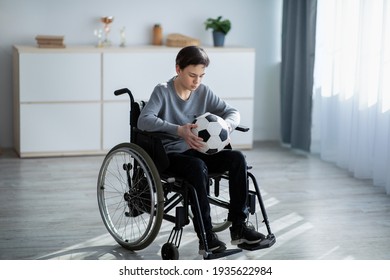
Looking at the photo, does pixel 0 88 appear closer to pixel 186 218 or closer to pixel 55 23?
pixel 55 23

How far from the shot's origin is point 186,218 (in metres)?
3.56

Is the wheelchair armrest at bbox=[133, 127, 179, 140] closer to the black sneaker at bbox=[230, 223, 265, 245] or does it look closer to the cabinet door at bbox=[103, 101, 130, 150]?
the black sneaker at bbox=[230, 223, 265, 245]

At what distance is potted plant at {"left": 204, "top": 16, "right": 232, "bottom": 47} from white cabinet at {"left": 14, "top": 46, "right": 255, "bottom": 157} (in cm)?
10

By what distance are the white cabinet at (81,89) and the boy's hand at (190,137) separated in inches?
92.4

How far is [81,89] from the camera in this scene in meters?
5.83

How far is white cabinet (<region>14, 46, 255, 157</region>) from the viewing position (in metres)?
5.72

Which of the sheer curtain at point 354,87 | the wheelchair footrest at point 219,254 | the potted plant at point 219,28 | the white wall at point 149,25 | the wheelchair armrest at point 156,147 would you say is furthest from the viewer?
the potted plant at point 219,28

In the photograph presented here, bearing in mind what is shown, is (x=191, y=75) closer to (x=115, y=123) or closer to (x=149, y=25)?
(x=115, y=123)

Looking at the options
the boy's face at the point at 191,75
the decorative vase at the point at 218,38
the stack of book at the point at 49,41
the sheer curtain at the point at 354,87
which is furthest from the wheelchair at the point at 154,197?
the decorative vase at the point at 218,38

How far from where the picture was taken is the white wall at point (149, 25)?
598cm

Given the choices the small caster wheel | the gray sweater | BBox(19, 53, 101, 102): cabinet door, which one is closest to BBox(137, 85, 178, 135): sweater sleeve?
the gray sweater

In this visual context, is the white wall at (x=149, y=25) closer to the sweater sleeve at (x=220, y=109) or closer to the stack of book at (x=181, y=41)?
the stack of book at (x=181, y=41)

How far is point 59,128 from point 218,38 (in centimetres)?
A: 136
